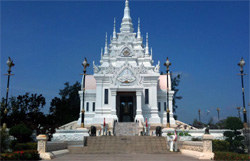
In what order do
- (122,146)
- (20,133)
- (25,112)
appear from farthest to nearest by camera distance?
1. (25,112)
2. (122,146)
3. (20,133)

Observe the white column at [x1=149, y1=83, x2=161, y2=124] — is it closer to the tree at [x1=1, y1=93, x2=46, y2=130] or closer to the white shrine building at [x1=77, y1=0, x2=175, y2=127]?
the white shrine building at [x1=77, y1=0, x2=175, y2=127]

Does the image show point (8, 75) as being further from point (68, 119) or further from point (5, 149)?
point (68, 119)

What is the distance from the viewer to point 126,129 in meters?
32.8

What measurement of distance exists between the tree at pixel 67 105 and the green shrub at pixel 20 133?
3154cm

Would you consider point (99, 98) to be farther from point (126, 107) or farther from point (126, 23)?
point (126, 23)

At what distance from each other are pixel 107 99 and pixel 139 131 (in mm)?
8258

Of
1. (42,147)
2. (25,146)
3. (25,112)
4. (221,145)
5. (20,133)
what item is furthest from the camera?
(25,112)

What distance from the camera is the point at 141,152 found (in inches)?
819

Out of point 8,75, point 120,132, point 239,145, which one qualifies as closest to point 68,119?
point 120,132

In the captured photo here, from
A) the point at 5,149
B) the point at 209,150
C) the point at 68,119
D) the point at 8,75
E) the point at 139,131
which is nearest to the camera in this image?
the point at 209,150

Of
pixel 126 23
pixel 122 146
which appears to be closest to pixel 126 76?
pixel 126 23

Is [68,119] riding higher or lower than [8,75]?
lower

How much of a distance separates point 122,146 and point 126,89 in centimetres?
1493

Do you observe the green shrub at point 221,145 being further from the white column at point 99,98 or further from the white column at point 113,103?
the white column at point 99,98
